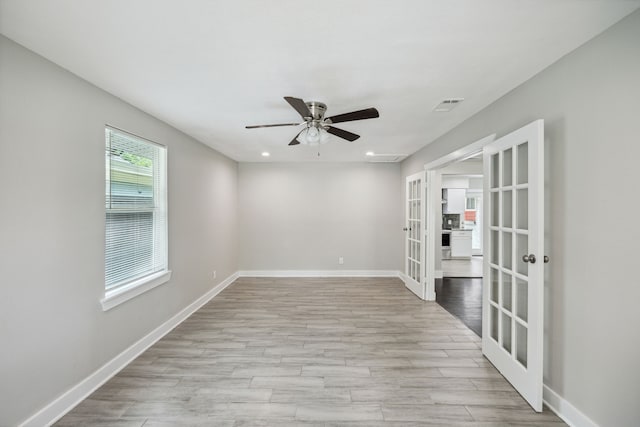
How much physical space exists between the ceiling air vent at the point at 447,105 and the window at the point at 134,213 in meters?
3.07

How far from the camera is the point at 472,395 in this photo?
213cm

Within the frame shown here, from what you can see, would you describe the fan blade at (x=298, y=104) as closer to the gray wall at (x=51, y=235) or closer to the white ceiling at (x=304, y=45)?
the white ceiling at (x=304, y=45)

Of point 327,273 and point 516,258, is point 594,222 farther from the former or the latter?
point 327,273

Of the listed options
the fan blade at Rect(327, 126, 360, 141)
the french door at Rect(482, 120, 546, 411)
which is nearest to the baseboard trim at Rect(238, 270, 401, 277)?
the french door at Rect(482, 120, 546, 411)

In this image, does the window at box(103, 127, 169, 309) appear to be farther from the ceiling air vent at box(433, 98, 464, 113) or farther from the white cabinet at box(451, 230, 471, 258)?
the white cabinet at box(451, 230, 471, 258)

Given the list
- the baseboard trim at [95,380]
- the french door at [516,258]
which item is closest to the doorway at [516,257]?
the french door at [516,258]

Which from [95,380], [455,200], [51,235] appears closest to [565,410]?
[95,380]

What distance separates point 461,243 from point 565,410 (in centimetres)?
661

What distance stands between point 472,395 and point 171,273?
3.33m

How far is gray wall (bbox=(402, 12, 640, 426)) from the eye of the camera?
1.50m

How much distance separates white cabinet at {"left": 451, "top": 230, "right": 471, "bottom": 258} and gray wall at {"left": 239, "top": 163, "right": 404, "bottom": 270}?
10.0 ft

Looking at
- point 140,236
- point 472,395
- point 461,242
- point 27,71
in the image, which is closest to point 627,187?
point 472,395

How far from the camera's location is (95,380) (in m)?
2.22

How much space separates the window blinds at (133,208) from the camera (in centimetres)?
251
